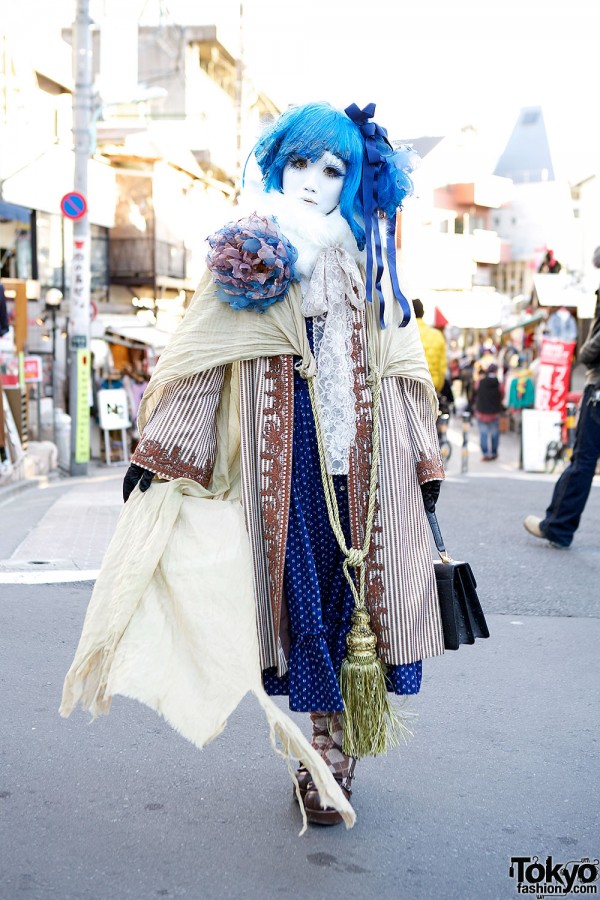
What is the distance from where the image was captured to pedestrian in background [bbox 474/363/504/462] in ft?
57.7

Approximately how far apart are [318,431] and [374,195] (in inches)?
27.9

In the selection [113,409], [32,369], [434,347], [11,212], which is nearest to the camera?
[434,347]

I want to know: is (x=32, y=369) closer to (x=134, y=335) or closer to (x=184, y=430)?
(x=134, y=335)

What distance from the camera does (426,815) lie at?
307 centimetres

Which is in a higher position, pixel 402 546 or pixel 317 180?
pixel 317 180

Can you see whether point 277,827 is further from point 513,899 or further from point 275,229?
point 275,229

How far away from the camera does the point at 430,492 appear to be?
10.2 feet

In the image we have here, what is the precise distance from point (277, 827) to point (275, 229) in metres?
1.67

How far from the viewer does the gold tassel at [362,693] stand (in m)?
2.95

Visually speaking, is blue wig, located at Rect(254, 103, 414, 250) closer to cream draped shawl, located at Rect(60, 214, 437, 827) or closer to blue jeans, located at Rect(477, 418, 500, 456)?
cream draped shawl, located at Rect(60, 214, 437, 827)

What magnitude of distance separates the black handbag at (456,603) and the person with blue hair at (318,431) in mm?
37

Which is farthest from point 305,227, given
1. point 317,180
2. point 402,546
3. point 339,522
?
point 402,546

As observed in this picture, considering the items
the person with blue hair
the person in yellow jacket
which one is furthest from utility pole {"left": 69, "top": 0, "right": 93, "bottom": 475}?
the person with blue hair

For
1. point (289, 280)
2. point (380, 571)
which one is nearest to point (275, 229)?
point (289, 280)
